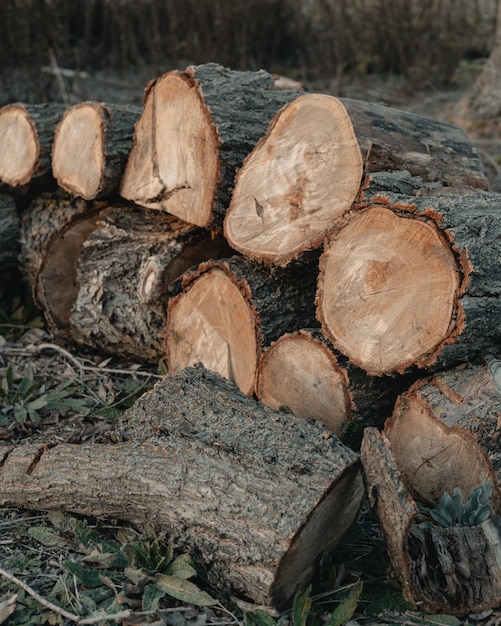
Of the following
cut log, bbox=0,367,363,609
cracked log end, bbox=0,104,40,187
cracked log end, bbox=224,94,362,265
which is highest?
cracked log end, bbox=224,94,362,265

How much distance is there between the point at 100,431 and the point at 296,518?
1.25 metres

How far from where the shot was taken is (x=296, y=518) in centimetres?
197

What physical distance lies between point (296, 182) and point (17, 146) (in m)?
1.70

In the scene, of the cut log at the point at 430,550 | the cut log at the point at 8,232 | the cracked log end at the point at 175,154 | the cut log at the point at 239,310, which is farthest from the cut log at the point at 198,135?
the cut log at the point at 430,550

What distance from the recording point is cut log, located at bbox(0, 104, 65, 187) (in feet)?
12.0

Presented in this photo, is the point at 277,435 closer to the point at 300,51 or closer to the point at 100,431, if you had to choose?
the point at 100,431

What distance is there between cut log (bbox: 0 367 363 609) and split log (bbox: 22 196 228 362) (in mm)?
811

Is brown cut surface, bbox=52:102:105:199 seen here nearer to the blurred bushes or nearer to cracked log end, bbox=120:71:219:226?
cracked log end, bbox=120:71:219:226

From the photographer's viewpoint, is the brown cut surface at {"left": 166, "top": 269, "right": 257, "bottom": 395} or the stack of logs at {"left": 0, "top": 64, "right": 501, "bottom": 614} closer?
the stack of logs at {"left": 0, "top": 64, "right": 501, "bottom": 614}

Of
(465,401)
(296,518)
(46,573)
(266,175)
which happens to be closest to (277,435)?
(296,518)

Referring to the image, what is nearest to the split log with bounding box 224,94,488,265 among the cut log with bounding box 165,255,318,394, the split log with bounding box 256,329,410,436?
the cut log with bounding box 165,255,318,394

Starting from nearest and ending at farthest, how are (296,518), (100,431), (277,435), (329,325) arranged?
(296,518), (277,435), (329,325), (100,431)

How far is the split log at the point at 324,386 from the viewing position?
2.59 metres

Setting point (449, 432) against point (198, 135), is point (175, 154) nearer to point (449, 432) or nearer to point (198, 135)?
point (198, 135)
